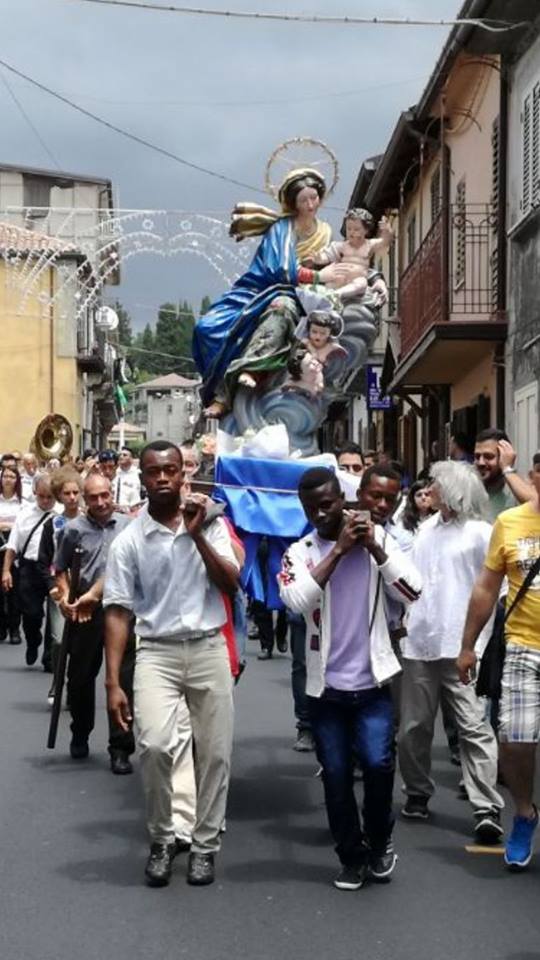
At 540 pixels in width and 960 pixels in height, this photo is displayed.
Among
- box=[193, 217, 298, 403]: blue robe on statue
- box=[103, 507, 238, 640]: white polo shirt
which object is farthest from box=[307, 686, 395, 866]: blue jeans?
box=[193, 217, 298, 403]: blue robe on statue

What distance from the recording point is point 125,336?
127 meters

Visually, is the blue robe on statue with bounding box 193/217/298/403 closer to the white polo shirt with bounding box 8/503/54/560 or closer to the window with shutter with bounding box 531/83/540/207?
the white polo shirt with bounding box 8/503/54/560

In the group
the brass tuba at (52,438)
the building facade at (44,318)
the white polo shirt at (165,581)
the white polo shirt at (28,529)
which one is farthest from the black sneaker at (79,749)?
the building facade at (44,318)

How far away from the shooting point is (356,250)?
8789 mm

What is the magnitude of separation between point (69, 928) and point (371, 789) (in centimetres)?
140

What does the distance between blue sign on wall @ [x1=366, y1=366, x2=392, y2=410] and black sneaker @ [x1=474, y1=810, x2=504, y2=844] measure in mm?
24377

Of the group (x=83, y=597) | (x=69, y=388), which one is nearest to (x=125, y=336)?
(x=69, y=388)

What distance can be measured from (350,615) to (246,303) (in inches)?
107

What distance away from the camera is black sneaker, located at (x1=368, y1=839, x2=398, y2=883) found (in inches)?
271

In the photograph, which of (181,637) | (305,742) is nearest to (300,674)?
(305,742)

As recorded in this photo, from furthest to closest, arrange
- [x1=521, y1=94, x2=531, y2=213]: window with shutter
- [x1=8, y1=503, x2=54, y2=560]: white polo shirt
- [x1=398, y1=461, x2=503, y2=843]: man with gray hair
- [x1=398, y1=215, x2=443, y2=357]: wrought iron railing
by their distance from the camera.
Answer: [x1=398, y1=215, x2=443, y2=357]: wrought iron railing
[x1=521, y1=94, x2=531, y2=213]: window with shutter
[x1=8, y1=503, x2=54, y2=560]: white polo shirt
[x1=398, y1=461, x2=503, y2=843]: man with gray hair

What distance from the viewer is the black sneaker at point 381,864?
688 cm

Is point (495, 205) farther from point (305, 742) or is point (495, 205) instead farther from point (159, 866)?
point (159, 866)

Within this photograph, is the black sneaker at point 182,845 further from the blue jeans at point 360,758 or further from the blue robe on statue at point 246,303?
the blue robe on statue at point 246,303
